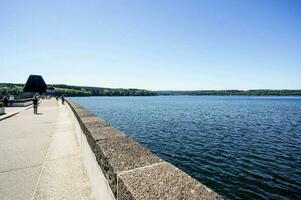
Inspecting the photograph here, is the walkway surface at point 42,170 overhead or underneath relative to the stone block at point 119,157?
underneath

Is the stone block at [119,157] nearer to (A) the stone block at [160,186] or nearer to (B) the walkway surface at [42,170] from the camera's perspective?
(A) the stone block at [160,186]

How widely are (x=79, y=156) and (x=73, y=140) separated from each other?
243 cm

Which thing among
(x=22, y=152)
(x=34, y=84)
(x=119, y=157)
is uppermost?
(x=34, y=84)

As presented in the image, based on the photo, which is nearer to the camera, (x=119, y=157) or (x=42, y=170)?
(x=119, y=157)

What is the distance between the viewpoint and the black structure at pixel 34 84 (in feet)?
264

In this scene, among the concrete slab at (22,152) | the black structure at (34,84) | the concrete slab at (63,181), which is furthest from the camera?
the black structure at (34,84)

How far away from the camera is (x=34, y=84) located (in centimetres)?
8131

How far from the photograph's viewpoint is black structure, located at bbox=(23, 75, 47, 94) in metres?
80.4

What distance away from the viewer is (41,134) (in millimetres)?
9930

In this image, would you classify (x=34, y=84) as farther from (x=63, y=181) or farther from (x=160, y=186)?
(x=160, y=186)

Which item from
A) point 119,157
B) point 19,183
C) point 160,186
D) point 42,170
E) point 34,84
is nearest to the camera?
point 160,186

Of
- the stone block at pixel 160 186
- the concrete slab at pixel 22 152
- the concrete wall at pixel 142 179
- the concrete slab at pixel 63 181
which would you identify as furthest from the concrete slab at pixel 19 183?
the stone block at pixel 160 186

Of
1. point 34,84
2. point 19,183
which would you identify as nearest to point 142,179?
point 19,183

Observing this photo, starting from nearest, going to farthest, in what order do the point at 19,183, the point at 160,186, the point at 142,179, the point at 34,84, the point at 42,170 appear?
the point at 160,186 < the point at 142,179 < the point at 19,183 < the point at 42,170 < the point at 34,84
